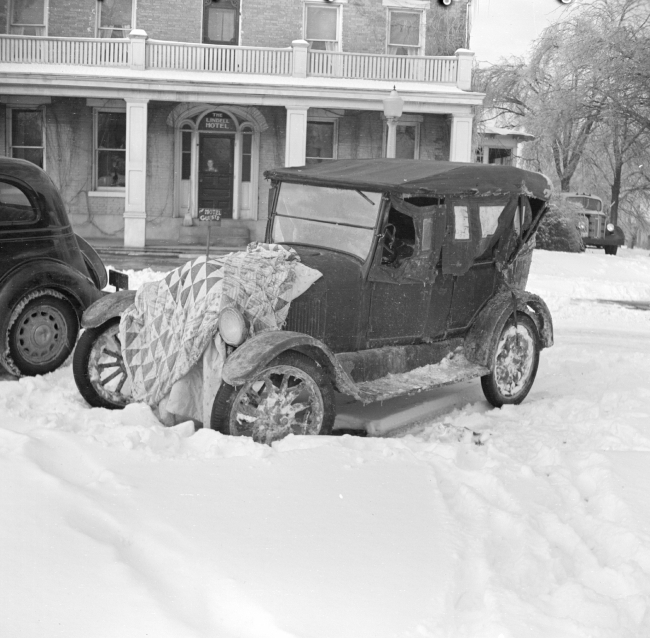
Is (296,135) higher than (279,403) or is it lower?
higher

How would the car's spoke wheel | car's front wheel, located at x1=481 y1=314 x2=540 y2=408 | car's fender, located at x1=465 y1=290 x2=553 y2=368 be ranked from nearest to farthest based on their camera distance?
the car's spoke wheel < car's fender, located at x1=465 y1=290 x2=553 y2=368 < car's front wheel, located at x1=481 y1=314 x2=540 y2=408

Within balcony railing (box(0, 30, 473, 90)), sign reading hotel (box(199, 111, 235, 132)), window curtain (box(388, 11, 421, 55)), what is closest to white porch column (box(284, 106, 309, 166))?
balcony railing (box(0, 30, 473, 90))

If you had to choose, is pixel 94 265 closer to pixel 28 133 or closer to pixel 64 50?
pixel 64 50

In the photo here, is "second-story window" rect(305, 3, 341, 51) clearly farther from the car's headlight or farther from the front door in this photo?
the car's headlight

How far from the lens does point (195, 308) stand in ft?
20.3

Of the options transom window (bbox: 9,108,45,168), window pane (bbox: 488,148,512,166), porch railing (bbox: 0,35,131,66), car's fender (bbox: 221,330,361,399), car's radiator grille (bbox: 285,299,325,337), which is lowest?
car's fender (bbox: 221,330,361,399)

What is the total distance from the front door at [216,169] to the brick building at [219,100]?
0.09 ft

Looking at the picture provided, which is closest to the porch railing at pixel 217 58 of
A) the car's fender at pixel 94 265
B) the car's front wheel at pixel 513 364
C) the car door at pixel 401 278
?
the car's fender at pixel 94 265

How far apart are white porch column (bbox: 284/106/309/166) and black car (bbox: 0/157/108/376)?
13969 millimetres

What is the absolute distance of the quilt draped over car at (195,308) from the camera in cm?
613

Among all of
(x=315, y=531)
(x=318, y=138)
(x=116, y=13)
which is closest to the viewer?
(x=315, y=531)

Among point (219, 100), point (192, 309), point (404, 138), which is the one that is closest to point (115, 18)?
point (219, 100)

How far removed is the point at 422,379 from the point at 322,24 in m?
18.4

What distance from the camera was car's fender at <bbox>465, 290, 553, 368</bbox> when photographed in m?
7.78
